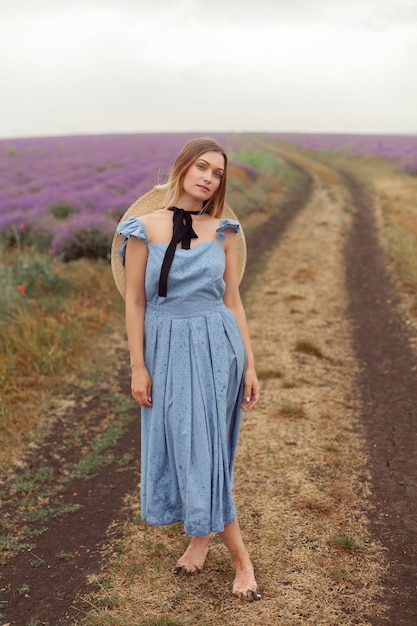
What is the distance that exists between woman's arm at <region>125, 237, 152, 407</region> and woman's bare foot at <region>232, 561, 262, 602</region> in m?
0.98

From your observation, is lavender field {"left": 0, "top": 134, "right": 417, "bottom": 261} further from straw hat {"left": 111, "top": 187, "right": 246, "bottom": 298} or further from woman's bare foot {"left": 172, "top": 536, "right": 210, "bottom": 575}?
woman's bare foot {"left": 172, "top": 536, "right": 210, "bottom": 575}

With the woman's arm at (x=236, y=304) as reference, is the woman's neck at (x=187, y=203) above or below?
above

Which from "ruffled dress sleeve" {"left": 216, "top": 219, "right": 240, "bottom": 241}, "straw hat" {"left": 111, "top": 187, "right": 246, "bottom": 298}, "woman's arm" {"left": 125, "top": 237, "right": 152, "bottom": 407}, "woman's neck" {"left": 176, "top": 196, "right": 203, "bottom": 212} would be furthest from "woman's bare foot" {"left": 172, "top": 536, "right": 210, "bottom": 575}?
"woman's neck" {"left": 176, "top": 196, "right": 203, "bottom": 212}

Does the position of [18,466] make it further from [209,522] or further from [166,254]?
[166,254]

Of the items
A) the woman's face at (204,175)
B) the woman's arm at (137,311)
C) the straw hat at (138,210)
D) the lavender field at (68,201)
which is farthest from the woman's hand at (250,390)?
the lavender field at (68,201)

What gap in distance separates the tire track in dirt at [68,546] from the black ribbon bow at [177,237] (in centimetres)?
165

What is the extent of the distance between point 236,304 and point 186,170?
67 centimetres

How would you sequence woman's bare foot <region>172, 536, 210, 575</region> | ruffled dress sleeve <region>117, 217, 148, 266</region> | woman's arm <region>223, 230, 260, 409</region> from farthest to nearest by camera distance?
woman's bare foot <region>172, 536, 210, 575</region>, woman's arm <region>223, 230, 260, 409</region>, ruffled dress sleeve <region>117, 217, 148, 266</region>

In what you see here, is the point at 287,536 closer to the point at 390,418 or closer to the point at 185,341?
the point at 185,341

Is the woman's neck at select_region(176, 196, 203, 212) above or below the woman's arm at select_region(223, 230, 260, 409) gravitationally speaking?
above

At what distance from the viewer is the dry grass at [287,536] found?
2.83 m

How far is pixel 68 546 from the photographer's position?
3443 mm

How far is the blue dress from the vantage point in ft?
8.56

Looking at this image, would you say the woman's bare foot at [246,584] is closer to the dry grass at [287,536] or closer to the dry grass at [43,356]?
the dry grass at [287,536]
